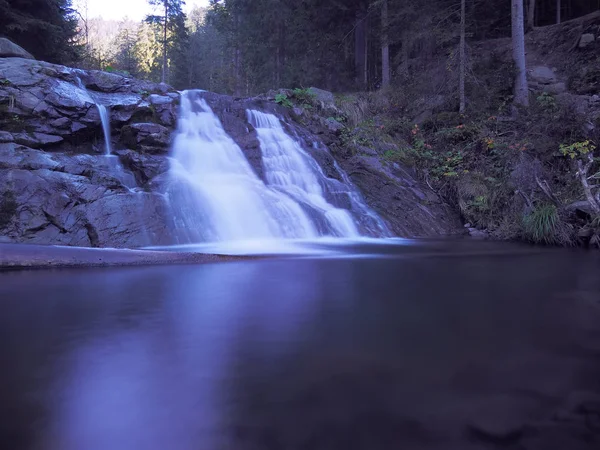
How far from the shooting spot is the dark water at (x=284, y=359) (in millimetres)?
2189

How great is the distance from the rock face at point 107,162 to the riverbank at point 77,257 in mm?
1548

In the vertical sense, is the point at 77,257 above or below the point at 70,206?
below

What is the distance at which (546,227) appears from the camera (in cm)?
Result: 932

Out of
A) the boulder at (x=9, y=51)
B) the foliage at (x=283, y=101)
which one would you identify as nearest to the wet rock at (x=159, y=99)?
the boulder at (x=9, y=51)

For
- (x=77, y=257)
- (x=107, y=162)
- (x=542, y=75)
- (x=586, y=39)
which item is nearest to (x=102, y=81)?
(x=107, y=162)

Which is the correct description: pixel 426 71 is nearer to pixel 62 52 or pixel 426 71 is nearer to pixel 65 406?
pixel 62 52

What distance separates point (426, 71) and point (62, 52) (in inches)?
567

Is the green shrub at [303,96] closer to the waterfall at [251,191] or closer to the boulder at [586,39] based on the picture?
the waterfall at [251,191]

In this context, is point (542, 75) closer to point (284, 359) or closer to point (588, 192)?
point (588, 192)

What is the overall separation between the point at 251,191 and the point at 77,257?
5130 millimetres

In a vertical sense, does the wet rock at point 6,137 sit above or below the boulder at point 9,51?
below

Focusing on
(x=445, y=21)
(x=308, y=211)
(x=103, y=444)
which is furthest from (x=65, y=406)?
(x=445, y=21)

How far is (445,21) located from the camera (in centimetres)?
1686

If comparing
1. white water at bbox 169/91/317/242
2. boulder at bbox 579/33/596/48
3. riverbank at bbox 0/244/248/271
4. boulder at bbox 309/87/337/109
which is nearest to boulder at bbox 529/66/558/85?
boulder at bbox 579/33/596/48
